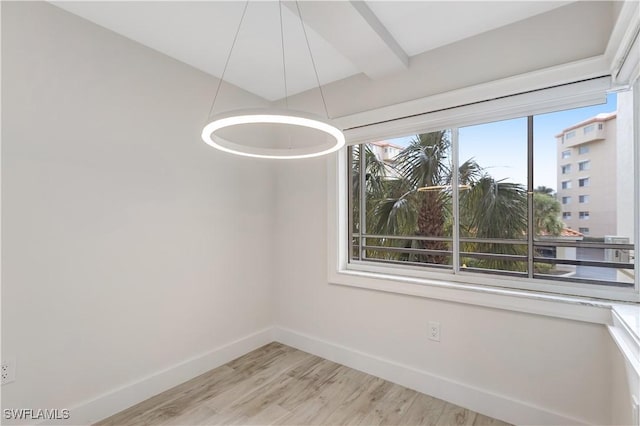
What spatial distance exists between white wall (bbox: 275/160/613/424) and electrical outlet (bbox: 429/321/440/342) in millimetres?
37

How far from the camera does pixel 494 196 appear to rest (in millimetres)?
2090

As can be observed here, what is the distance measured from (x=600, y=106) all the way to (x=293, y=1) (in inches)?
72.9

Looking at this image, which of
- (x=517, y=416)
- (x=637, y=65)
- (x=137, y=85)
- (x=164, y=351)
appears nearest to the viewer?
(x=637, y=65)

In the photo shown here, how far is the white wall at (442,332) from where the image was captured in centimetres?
167

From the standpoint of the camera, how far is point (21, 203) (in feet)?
5.26

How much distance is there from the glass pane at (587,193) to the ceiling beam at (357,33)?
105 cm

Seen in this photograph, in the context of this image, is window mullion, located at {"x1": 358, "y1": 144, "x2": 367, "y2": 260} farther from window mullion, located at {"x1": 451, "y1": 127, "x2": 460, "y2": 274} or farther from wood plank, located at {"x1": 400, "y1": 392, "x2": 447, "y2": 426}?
wood plank, located at {"x1": 400, "y1": 392, "x2": 447, "y2": 426}

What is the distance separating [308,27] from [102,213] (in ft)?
5.86

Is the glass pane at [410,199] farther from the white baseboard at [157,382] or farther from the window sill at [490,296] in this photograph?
the white baseboard at [157,382]

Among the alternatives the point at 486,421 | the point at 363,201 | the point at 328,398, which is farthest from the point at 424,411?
Answer: the point at 363,201

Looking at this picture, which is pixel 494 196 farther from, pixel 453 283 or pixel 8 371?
pixel 8 371

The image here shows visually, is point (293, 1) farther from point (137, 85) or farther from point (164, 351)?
point (164, 351)

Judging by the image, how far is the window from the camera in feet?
5.95

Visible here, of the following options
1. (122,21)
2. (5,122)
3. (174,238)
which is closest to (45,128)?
(5,122)
